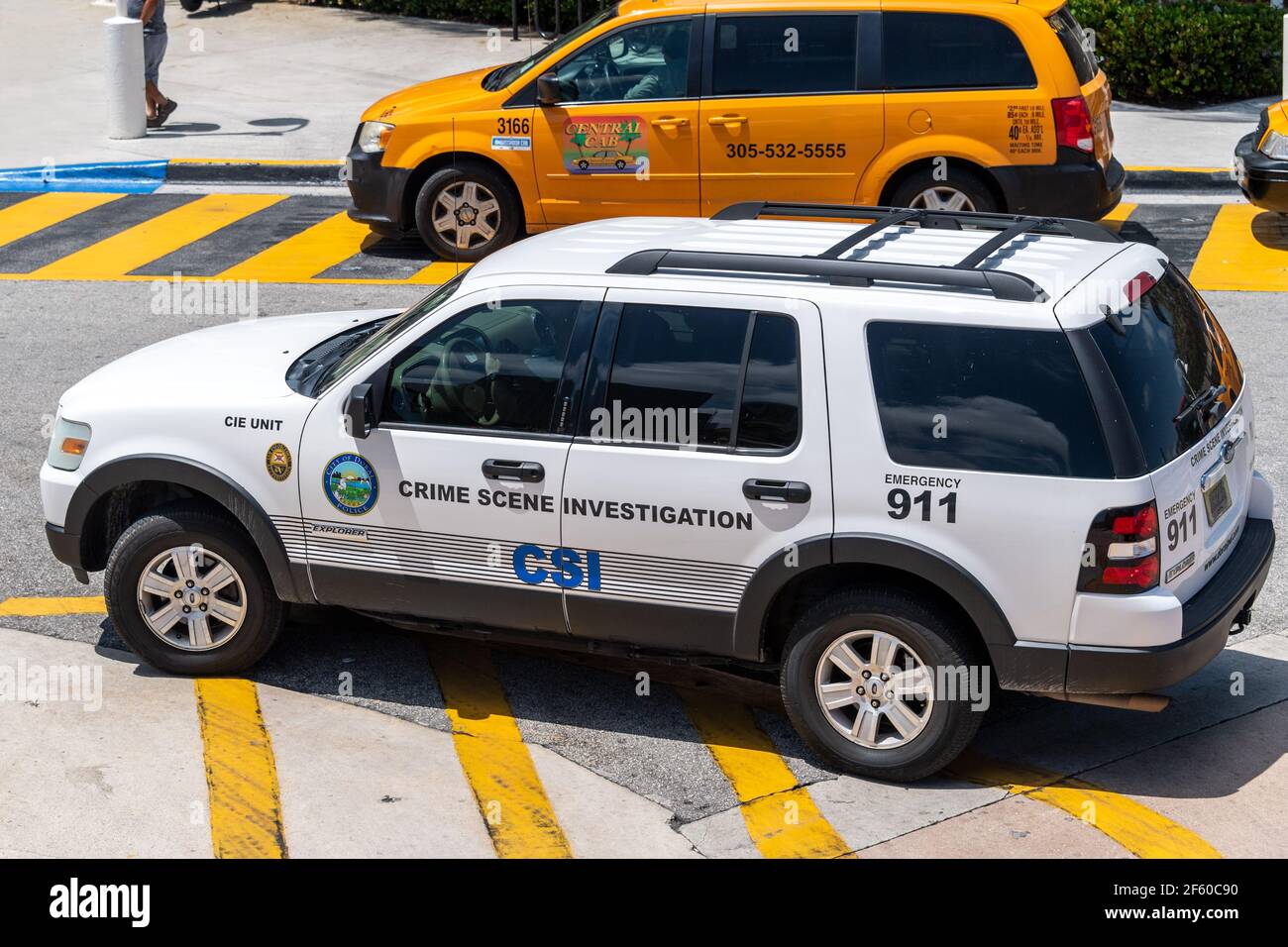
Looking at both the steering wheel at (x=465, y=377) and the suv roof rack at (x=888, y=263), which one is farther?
the steering wheel at (x=465, y=377)

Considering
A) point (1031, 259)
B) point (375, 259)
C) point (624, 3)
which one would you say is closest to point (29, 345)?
point (375, 259)

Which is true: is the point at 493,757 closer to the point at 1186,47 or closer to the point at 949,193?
the point at 949,193

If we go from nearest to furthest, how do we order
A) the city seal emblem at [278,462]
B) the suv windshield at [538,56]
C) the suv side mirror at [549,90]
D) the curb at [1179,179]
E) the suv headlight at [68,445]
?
the city seal emblem at [278,462] < the suv headlight at [68,445] < the suv side mirror at [549,90] < the suv windshield at [538,56] < the curb at [1179,179]

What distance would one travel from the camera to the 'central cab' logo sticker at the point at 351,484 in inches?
240

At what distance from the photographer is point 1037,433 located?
17.3ft

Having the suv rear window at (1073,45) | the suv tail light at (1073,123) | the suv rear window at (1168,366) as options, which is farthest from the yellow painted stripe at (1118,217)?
the suv rear window at (1168,366)

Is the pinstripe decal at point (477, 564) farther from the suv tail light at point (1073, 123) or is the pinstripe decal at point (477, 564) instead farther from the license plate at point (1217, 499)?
the suv tail light at point (1073, 123)

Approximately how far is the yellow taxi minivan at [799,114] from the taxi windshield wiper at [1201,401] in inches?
224

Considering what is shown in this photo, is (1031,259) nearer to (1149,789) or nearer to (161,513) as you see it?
(1149,789)

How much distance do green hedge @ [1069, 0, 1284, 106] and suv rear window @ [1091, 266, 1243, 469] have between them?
1167cm

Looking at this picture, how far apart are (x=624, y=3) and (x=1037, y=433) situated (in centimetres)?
733

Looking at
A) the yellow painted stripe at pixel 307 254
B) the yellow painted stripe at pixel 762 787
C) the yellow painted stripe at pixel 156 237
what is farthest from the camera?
the yellow painted stripe at pixel 156 237

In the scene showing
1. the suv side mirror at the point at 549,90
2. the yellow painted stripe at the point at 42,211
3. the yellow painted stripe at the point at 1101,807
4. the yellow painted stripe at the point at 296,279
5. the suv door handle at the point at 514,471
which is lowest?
the yellow painted stripe at the point at 1101,807

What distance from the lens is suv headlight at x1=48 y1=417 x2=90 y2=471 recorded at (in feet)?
21.3
